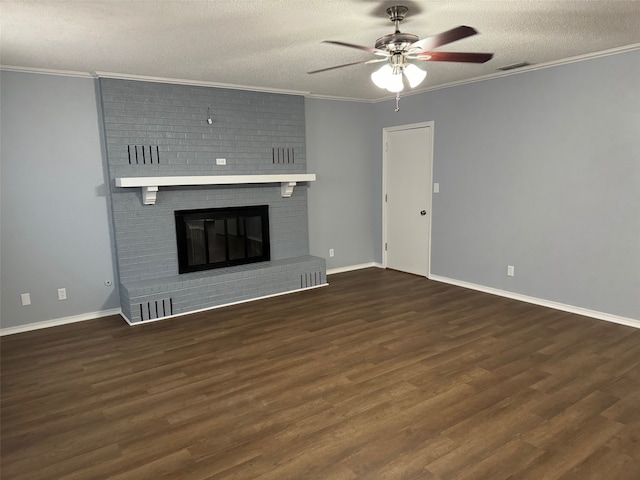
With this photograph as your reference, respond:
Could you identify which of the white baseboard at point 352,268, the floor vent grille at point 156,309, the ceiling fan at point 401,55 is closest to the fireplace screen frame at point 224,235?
the floor vent grille at point 156,309

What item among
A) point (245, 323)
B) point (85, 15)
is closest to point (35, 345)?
point (245, 323)

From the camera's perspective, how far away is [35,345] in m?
3.88

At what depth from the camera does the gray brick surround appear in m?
4.46

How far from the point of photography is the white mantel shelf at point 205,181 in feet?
14.2

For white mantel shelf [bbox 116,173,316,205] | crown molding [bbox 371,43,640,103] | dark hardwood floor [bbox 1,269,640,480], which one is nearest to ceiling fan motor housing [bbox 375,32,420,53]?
dark hardwood floor [bbox 1,269,640,480]

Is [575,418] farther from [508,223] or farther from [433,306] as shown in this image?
[508,223]

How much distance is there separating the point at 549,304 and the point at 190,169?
165 inches

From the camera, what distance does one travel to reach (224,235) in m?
5.19

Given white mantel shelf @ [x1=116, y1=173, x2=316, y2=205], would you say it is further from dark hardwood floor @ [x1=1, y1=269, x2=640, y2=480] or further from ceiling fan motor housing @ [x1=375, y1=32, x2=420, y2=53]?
ceiling fan motor housing @ [x1=375, y1=32, x2=420, y2=53]

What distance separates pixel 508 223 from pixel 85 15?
4379 millimetres

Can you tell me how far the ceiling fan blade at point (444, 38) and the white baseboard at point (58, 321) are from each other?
13.1 feet

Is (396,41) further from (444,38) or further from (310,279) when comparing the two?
(310,279)

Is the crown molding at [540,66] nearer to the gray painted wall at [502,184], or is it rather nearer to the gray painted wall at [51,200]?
the gray painted wall at [502,184]

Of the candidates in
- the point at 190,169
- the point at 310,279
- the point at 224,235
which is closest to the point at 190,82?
the point at 190,169
